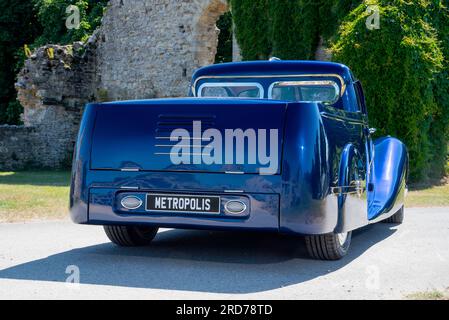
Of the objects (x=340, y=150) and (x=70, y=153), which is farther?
(x=70, y=153)

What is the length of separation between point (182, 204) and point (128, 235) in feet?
3.98

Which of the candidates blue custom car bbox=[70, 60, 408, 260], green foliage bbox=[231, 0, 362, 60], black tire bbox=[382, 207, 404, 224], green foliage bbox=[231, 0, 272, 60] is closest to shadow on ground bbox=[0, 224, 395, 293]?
blue custom car bbox=[70, 60, 408, 260]

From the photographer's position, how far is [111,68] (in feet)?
75.2

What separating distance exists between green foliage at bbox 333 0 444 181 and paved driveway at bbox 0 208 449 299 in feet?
18.8

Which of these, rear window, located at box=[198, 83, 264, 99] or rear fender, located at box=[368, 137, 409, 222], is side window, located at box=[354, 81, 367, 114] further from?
rear window, located at box=[198, 83, 264, 99]

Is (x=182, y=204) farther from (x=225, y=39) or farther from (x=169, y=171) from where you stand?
(x=225, y=39)

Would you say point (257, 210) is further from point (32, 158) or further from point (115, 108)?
point (32, 158)

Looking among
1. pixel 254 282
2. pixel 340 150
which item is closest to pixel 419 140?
pixel 340 150

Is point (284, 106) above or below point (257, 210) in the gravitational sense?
above

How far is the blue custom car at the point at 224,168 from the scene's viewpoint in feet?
16.2

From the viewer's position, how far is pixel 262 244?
6621mm

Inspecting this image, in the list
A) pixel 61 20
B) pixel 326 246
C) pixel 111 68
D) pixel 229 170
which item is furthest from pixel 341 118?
pixel 61 20

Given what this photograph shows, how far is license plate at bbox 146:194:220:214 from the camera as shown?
201 inches
